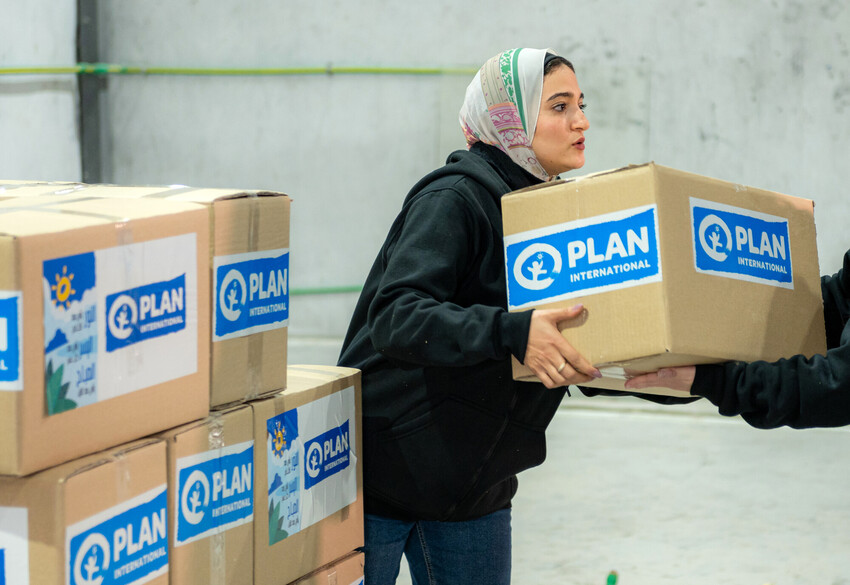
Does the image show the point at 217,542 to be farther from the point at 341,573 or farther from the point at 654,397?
the point at 654,397

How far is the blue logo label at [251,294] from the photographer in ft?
3.93

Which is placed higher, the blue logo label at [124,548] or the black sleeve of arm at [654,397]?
the black sleeve of arm at [654,397]

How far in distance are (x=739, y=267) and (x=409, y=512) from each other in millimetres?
618

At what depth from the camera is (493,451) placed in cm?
140

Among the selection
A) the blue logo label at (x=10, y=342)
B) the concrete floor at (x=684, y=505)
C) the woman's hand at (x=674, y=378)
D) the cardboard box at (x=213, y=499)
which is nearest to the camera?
the blue logo label at (x=10, y=342)

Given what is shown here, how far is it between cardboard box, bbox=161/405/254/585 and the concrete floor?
1.31 m

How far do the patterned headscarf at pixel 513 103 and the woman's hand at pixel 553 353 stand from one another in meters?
0.36

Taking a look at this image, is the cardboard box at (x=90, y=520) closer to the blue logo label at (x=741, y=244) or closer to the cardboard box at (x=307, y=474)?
the cardboard box at (x=307, y=474)

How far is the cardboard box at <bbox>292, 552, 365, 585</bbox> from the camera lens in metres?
1.41

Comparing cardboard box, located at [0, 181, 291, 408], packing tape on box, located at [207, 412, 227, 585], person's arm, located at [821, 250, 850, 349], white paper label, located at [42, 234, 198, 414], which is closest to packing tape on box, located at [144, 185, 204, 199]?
cardboard box, located at [0, 181, 291, 408]

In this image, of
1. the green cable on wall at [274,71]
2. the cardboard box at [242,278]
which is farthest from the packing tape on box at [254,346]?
the green cable on wall at [274,71]

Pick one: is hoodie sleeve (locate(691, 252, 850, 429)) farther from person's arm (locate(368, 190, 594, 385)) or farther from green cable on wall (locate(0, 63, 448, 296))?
green cable on wall (locate(0, 63, 448, 296))

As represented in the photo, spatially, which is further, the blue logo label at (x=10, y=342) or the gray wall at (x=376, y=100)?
the gray wall at (x=376, y=100)

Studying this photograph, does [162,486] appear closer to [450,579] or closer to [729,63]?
[450,579]
